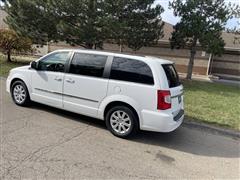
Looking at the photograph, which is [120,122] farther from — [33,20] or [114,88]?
[33,20]

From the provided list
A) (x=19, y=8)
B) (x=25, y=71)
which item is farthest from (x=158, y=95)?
(x=19, y=8)

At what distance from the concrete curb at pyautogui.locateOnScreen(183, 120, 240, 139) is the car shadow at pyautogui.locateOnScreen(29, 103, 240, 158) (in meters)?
0.10

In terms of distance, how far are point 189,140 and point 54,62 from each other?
11.4ft

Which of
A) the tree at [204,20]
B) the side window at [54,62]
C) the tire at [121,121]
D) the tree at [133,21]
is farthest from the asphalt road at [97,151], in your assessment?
the tree at [204,20]

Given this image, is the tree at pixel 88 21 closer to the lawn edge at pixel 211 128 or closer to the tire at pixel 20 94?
the tire at pixel 20 94

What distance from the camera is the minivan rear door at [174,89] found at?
5031mm

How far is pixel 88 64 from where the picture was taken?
5.59 meters

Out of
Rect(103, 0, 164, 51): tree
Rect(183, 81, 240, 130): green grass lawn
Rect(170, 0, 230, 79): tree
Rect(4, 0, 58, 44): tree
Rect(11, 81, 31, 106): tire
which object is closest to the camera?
Rect(11, 81, 31, 106): tire

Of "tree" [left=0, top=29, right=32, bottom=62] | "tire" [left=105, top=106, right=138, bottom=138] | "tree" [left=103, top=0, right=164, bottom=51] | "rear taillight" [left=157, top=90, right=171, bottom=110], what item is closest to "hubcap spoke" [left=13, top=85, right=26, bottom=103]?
"tire" [left=105, top=106, right=138, bottom=138]

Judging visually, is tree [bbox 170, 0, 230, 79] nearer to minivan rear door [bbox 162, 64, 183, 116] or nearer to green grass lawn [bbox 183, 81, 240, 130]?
green grass lawn [bbox 183, 81, 240, 130]

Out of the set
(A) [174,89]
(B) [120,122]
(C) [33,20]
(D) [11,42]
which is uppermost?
(C) [33,20]

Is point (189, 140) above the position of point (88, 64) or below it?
below

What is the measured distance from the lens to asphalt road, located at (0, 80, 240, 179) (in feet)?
12.2

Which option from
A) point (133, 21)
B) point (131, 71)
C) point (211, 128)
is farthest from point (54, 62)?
point (133, 21)
